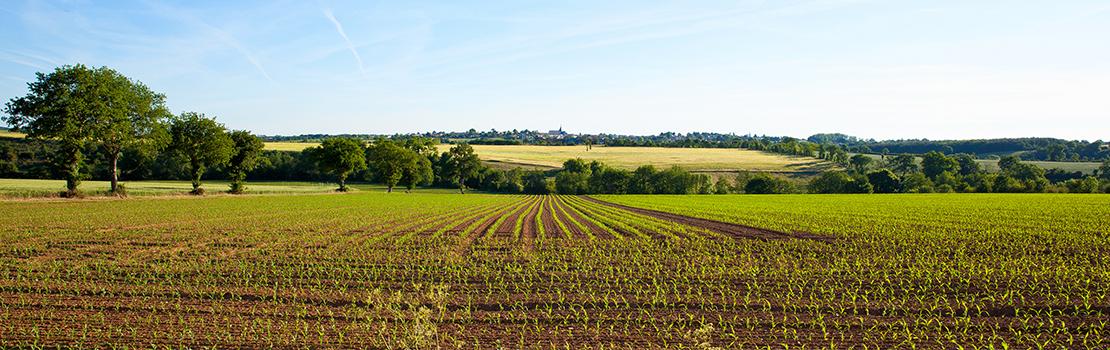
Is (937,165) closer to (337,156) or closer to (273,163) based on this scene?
(337,156)

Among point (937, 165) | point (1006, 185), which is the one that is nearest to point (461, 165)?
point (1006, 185)

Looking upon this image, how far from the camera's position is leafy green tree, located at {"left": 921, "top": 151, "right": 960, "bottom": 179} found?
112 meters

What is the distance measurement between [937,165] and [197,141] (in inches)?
5134

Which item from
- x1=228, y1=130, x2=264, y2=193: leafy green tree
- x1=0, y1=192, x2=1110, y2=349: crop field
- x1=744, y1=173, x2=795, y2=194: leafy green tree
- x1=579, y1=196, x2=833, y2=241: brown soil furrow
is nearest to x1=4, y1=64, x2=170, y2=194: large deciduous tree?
x1=228, y1=130, x2=264, y2=193: leafy green tree

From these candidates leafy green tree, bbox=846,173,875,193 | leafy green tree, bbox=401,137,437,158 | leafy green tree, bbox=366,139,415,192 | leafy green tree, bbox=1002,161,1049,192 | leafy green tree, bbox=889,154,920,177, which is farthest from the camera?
leafy green tree, bbox=889,154,920,177

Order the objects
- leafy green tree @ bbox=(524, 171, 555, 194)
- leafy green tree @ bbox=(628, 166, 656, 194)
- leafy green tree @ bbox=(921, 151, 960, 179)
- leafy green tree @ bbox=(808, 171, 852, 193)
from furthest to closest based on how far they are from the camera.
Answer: leafy green tree @ bbox=(921, 151, 960, 179)
leafy green tree @ bbox=(524, 171, 555, 194)
leafy green tree @ bbox=(628, 166, 656, 194)
leafy green tree @ bbox=(808, 171, 852, 193)

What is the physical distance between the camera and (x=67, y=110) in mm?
42656

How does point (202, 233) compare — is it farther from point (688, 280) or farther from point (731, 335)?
point (731, 335)

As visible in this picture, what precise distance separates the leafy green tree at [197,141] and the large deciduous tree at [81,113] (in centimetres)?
606

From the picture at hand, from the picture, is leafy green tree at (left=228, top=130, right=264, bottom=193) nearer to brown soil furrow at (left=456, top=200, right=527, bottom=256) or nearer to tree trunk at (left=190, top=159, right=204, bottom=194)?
tree trunk at (left=190, top=159, right=204, bottom=194)

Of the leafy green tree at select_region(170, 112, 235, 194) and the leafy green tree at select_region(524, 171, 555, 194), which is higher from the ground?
the leafy green tree at select_region(170, 112, 235, 194)

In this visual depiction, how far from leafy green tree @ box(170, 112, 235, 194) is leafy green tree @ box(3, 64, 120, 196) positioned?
10598 mm

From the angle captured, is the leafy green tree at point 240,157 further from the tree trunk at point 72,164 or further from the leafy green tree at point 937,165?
the leafy green tree at point 937,165

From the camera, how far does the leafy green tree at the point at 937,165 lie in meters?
112
